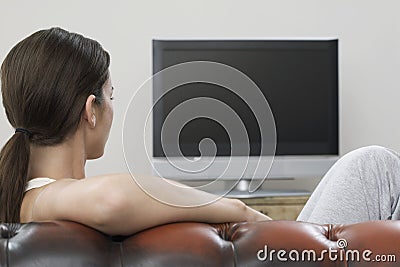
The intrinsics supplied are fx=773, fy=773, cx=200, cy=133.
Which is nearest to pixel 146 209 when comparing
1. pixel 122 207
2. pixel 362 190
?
pixel 122 207

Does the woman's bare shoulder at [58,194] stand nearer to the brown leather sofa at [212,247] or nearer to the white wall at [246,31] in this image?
the brown leather sofa at [212,247]

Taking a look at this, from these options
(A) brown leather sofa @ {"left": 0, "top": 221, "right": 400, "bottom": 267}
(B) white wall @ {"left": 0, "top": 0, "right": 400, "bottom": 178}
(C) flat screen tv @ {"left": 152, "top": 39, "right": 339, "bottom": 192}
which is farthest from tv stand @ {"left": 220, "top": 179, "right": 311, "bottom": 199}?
(A) brown leather sofa @ {"left": 0, "top": 221, "right": 400, "bottom": 267}

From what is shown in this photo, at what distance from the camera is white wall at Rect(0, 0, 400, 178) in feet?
14.7

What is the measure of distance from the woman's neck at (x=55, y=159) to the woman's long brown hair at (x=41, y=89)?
0.11 ft

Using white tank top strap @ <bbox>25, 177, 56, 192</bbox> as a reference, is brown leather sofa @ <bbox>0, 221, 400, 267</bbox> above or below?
below

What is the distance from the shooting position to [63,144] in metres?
1.56

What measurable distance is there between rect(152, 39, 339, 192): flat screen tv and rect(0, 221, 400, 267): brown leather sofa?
3086 millimetres

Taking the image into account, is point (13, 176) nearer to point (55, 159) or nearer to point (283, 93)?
point (55, 159)

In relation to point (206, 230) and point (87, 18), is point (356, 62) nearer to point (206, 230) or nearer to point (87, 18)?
point (87, 18)

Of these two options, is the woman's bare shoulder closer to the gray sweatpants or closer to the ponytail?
the ponytail

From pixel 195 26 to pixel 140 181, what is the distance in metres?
3.39

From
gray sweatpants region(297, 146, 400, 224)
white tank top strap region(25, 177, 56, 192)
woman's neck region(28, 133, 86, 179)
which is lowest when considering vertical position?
gray sweatpants region(297, 146, 400, 224)

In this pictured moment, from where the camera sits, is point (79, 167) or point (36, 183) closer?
point (36, 183)

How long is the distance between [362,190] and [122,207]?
69 centimetres
